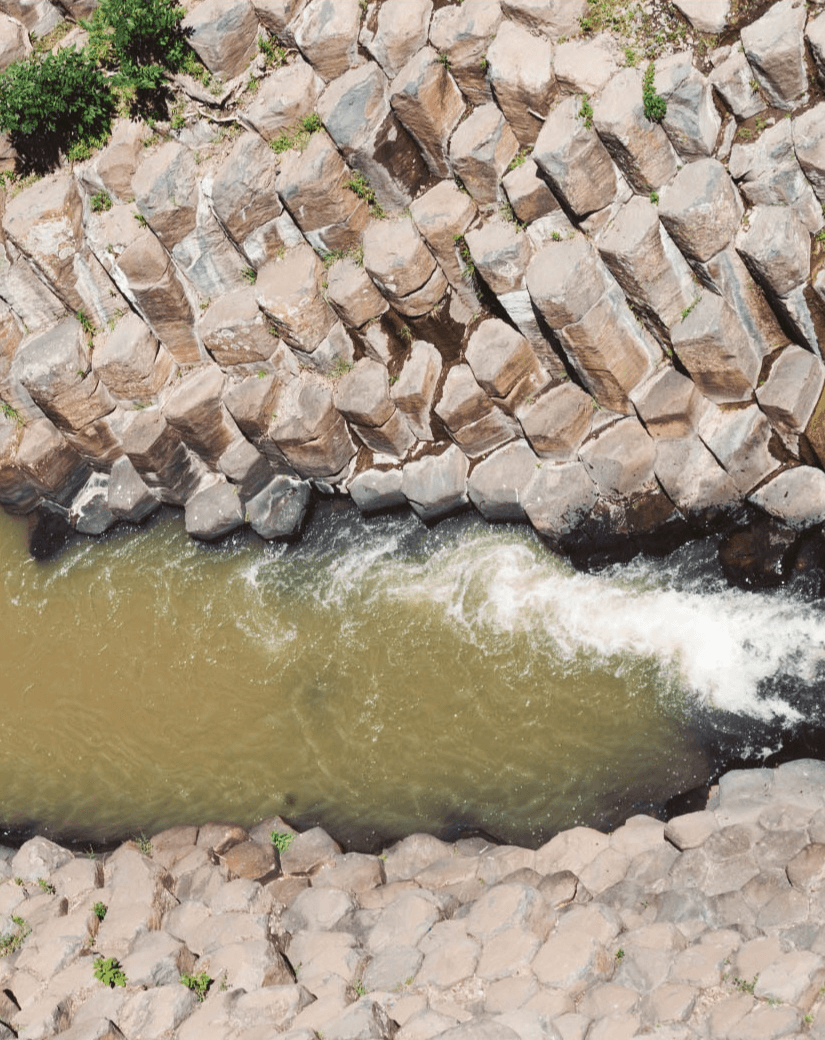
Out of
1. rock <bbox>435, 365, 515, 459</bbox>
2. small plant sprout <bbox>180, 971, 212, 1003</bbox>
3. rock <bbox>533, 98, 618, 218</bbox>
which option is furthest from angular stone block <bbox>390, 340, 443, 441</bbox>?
small plant sprout <bbox>180, 971, 212, 1003</bbox>

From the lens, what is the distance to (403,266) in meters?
14.2

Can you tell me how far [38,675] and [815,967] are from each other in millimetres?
11457

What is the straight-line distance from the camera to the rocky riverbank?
30.4ft

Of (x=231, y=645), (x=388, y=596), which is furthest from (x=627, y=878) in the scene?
(x=231, y=645)

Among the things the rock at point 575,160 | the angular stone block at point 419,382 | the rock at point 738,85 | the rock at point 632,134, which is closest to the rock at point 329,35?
the rock at point 575,160

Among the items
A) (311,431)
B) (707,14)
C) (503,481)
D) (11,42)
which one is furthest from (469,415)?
(11,42)

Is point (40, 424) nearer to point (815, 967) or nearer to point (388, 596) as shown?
point (388, 596)

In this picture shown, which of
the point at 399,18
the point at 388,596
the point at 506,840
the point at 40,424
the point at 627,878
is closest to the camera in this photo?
the point at 627,878

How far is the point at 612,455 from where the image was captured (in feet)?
45.8

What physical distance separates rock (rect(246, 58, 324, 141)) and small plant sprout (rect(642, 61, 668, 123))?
172 inches

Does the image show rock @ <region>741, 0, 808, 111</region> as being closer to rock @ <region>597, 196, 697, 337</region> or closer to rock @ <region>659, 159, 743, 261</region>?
rock @ <region>659, 159, 743, 261</region>

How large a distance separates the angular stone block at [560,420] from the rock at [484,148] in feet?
8.81

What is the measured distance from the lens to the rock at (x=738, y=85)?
1226 cm

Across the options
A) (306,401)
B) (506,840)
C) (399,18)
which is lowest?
(506,840)
